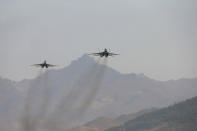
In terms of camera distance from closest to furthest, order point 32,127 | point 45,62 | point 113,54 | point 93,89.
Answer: point 113,54 → point 93,89 → point 45,62 → point 32,127

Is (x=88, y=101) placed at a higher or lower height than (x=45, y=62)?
lower

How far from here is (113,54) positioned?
139 meters

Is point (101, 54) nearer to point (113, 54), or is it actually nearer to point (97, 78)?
point (113, 54)

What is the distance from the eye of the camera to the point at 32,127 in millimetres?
195500

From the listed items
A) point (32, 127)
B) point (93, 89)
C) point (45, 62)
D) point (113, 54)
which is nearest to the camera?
point (113, 54)

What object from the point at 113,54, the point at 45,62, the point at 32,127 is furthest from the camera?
the point at 32,127

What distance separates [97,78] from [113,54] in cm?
2254

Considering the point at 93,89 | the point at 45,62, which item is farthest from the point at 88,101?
the point at 45,62

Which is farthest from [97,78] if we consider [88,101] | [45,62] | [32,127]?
[32,127]

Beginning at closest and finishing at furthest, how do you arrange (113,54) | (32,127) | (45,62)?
(113,54) → (45,62) → (32,127)

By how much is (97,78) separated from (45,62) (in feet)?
67.0

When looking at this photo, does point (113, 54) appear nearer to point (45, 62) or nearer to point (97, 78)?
point (97, 78)

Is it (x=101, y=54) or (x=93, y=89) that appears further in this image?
(x=93, y=89)

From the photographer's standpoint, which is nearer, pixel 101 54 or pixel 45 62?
pixel 101 54
